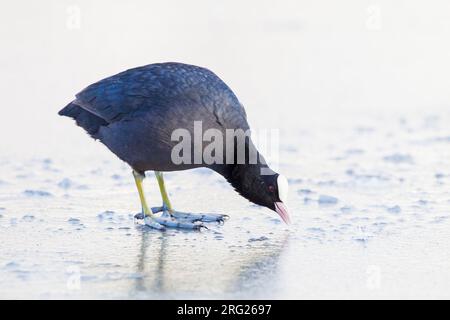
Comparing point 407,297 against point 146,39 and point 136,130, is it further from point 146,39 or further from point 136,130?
point 146,39

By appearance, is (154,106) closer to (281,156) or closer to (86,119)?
(86,119)

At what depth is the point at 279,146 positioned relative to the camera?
882cm

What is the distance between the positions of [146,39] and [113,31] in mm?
631

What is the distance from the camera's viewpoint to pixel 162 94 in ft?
20.3

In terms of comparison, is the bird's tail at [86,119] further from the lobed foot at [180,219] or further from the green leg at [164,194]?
the lobed foot at [180,219]

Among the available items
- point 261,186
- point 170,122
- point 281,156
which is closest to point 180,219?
point 261,186

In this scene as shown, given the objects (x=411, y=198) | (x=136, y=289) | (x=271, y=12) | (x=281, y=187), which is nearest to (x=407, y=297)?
(x=136, y=289)

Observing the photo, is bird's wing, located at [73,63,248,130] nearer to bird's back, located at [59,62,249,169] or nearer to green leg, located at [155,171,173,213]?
bird's back, located at [59,62,249,169]

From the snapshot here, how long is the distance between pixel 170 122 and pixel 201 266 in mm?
1320

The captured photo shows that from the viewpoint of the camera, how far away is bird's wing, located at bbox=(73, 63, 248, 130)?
20.3 ft

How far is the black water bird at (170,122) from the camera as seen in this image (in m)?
6.09

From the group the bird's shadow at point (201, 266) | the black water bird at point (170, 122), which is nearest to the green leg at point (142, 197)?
the black water bird at point (170, 122)

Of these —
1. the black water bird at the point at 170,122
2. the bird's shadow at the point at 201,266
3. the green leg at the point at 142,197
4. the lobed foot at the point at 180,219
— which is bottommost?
the bird's shadow at the point at 201,266

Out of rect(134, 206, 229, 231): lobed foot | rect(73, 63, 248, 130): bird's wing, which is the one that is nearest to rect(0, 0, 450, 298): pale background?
rect(134, 206, 229, 231): lobed foot
